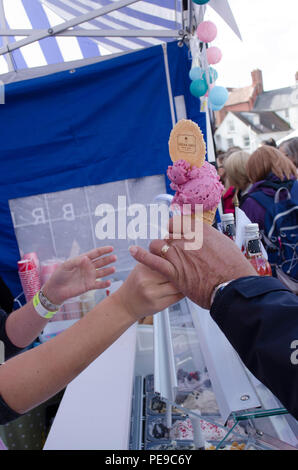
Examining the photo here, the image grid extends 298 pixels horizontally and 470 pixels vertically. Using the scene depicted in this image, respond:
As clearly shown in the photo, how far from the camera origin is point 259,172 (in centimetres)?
247

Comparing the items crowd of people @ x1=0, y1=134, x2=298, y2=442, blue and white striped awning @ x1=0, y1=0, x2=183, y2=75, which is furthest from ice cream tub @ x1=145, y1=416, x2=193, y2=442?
blue and white striped awning @ x1=0, y1=0, x2=183, y2=75

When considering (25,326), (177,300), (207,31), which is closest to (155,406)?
(25,326)

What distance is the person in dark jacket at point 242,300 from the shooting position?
0.69m

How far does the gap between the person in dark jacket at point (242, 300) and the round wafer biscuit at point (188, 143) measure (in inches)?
9.1

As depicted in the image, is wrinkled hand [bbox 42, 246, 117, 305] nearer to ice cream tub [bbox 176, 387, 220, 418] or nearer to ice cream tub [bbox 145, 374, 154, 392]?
ice cream tub [bbox 176, 387, 220, 418]

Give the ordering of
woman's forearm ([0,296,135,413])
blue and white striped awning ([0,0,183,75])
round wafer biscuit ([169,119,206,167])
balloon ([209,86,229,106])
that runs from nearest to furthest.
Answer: woman's forearm ([0,296,135,413])
round wafer biscuit ([169,119,206,167])
balloon ([209,86,229,106])
blue and white striped awning ([0,0,183,75])

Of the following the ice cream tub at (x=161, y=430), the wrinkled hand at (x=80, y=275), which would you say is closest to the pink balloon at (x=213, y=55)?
the wrinkled hand at (x=80, y=275)

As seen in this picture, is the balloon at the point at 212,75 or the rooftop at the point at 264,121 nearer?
the balloon at the point at 212,75

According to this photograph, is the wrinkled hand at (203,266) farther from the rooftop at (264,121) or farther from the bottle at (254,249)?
the rooftop at (264,121)

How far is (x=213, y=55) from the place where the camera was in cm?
262

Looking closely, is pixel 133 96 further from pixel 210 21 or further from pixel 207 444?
pixel 207 444

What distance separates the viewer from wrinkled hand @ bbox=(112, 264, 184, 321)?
2.97ft

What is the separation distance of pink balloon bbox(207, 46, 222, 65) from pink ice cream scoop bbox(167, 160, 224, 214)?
199 centimetres

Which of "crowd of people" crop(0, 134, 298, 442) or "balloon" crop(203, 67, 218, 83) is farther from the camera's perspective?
"balloon" crop(203, 67, 218, 83)
